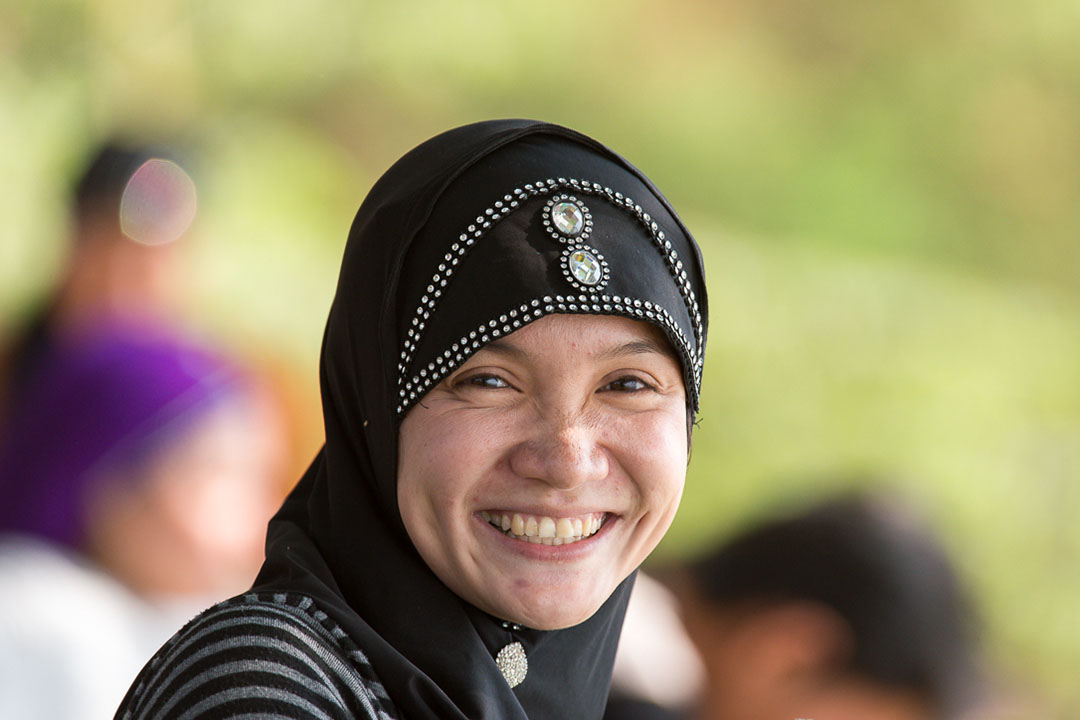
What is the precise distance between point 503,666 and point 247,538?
6.14 feet

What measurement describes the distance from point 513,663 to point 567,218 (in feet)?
1.81

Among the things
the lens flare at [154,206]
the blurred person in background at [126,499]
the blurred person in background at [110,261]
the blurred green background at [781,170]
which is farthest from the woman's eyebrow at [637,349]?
the blurred green background at [781,170]

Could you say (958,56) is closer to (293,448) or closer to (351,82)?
(351,82)

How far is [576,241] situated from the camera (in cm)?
144

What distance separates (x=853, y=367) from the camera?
21.4ft

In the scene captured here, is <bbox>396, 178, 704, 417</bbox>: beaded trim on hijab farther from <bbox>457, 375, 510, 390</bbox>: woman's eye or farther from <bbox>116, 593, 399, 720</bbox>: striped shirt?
<bbox>116, 593, 399, 720</bbox>: striped shirt

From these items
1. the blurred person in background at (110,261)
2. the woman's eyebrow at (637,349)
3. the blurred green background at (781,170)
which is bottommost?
the woman's eyebrow at (637,349)

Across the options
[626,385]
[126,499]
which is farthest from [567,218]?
[126,499]

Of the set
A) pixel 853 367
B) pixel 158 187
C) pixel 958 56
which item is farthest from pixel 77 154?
pixel 958 56

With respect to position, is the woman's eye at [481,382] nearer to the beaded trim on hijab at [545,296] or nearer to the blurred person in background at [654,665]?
the beaded trim on hijab at [545,296]

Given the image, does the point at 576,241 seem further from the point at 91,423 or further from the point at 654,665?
the point at 91,423

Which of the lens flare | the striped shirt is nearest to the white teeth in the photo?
the striped shirt

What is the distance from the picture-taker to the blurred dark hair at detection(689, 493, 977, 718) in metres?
2.72

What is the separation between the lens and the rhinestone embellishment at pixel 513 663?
5.03 ft
